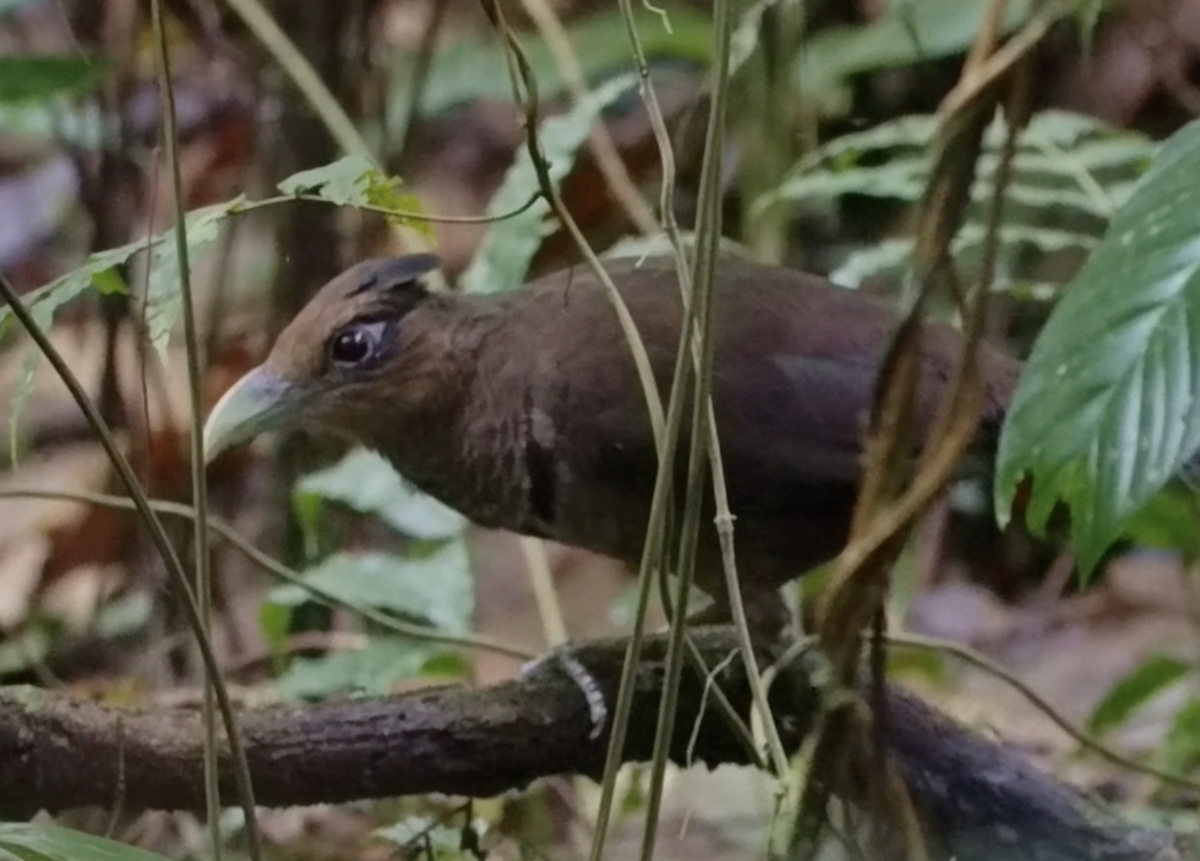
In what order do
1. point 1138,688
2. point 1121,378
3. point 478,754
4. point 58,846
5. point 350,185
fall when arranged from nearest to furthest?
point 58,846 < point 1121,378 < point 350,185 < point 478,754 < point 1138,688

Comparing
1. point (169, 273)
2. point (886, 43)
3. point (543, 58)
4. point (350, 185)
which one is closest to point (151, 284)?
point (169, 273)

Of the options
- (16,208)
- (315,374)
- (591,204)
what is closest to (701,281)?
(315,374)

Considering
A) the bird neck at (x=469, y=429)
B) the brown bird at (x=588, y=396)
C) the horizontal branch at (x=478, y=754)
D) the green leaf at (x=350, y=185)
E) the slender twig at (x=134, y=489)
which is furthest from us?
the bird neck at (x=469, y=429)

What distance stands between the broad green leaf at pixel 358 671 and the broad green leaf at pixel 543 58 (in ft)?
4.53

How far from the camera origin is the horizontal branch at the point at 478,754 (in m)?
1.68

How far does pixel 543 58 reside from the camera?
3895 millimetres

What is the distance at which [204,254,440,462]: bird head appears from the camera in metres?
2.31

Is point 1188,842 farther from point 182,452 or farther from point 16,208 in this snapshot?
point 16,208

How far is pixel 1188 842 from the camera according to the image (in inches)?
73.8

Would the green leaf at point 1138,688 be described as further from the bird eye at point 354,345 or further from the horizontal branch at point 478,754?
the bird eye at point 354,345

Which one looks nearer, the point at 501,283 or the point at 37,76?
the point at 37,76

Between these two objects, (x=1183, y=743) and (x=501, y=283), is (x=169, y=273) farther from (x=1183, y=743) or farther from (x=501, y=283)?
(x=1183, y=743)

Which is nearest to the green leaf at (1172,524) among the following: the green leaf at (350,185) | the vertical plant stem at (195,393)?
the green leaf at (350,185)

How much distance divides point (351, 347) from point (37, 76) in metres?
0.55
